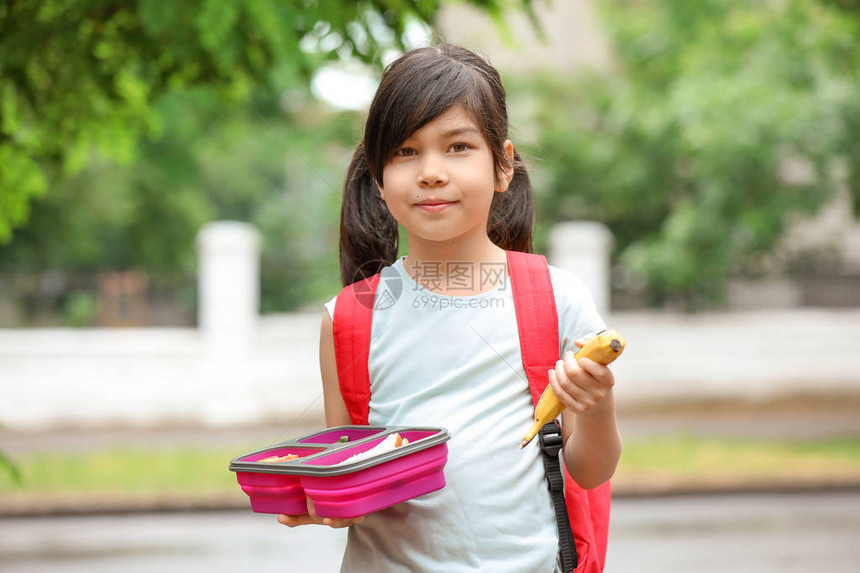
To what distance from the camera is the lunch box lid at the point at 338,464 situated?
4.04 feet

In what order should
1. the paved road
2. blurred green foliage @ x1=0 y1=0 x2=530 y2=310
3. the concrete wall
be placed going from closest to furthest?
blurred green foliage @ x1=0 y1=0 x2=530 y2=310, the paved road, the concrete wall

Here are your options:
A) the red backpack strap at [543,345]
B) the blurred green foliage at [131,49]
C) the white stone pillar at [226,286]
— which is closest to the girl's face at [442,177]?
the red backpack strap at [543,345]

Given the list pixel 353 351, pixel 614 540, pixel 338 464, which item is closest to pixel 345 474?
pixel 338 464

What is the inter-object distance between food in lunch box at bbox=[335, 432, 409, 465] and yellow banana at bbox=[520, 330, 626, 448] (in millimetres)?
186

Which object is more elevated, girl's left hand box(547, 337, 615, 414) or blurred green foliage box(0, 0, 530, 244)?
blurred green foliage box(0, 0, 530, 244)

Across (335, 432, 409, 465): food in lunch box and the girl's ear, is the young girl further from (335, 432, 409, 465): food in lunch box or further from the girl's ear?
(335, 432, 409, 465): food in lunch box

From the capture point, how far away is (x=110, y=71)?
3.99 m

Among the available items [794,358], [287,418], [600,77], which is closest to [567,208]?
[600,77]

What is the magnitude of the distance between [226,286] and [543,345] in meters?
8.81

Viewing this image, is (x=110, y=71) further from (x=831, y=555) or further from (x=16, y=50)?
(x=831, y=555)

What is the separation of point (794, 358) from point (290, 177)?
2116 centimetres

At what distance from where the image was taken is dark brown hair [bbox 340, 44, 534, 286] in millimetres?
1396

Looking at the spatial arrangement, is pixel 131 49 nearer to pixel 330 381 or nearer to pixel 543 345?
pixel 330 381

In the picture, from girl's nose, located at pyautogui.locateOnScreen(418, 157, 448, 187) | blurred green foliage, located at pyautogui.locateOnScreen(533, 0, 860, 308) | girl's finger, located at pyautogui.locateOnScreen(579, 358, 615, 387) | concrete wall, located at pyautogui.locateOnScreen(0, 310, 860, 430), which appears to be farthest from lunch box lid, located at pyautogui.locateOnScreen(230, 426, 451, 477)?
concrete wall, located at pyautogui.locateOnScreen(0, 310, 860, 430)
